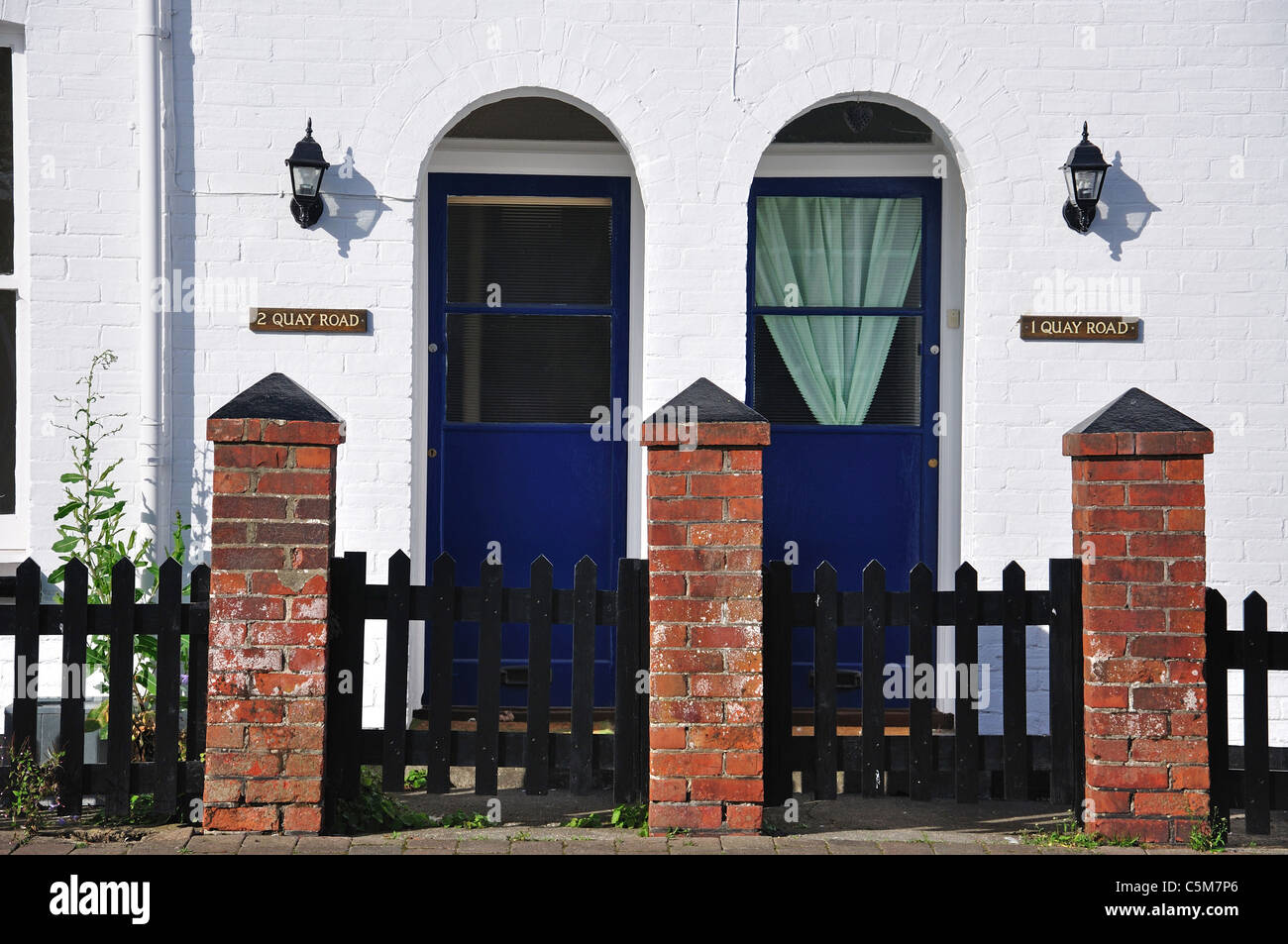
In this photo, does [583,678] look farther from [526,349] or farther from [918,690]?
[526,349]

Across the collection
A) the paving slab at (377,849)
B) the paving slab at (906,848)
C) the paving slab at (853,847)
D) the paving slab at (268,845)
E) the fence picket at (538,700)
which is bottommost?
the paving slab at (906,848)

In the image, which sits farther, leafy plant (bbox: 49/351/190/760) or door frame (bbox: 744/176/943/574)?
door frame (bbox: 744/176/943/574)

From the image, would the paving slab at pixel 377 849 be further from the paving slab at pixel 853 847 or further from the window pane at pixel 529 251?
the window pane at pixel 529 251

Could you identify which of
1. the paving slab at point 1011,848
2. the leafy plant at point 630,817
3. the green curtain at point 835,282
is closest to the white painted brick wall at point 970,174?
the green curtain at point 835,282

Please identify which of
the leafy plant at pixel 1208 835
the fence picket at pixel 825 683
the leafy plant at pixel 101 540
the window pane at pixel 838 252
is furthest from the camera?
the window pane at pixel 838 252

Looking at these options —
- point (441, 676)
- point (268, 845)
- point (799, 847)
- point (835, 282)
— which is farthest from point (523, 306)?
point (799, 847)

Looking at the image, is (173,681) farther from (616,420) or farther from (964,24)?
(964,24)

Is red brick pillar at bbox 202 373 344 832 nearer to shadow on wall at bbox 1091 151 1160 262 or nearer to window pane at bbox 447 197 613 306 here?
window pane at bbox 447 197 613 306

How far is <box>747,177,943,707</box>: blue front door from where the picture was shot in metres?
6.65

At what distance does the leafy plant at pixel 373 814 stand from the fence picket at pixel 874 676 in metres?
1.69

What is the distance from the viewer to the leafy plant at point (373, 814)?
4.62 m

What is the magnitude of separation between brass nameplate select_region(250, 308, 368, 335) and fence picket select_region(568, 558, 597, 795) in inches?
75.7

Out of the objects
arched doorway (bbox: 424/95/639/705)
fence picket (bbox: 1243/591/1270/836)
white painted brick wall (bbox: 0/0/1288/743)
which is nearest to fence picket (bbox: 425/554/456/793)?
white painted brick wall (bbox: 0/0/1288/743)

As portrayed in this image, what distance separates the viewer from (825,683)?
475 centimetres
